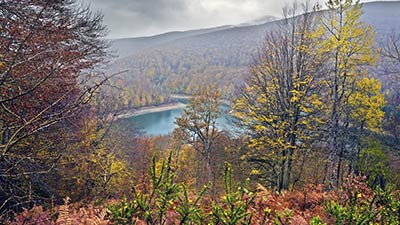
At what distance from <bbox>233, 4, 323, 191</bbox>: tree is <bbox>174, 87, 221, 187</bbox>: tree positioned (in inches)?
238

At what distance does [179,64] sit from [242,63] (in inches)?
1599

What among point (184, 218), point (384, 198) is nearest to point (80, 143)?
point (184, 218)

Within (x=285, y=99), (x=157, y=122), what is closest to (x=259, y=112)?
(x=285, y=99)

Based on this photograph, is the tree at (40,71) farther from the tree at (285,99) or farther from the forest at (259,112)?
the tree at (285,99)

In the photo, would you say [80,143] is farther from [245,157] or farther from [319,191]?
[319,191]

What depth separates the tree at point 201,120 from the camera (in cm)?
1855

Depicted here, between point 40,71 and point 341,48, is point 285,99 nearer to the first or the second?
point 341,48

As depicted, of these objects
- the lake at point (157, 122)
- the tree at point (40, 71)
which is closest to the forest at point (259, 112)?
the tree at point (40, 71)

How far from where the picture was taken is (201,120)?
19.0 meters

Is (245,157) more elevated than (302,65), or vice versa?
(302,65)

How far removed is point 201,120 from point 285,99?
7.60 metres

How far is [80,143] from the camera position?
35.1 ft

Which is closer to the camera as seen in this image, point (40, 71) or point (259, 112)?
point (40, 71)

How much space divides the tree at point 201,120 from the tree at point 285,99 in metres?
6.05
